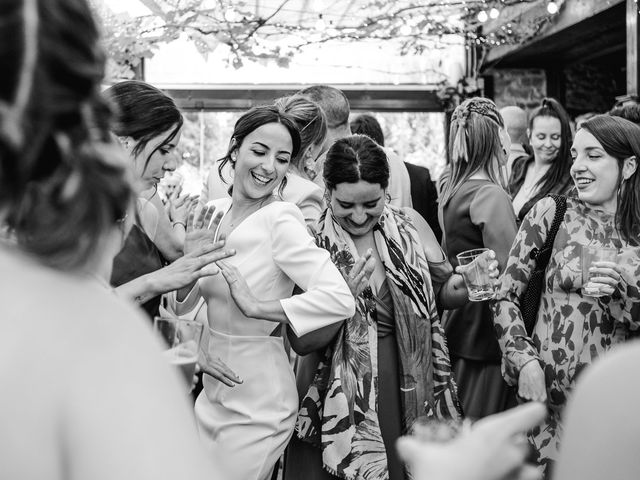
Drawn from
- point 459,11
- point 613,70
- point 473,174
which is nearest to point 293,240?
point 473,174

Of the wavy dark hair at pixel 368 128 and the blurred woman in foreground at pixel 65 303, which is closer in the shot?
the blurred woman in foreground at pixel 65 303

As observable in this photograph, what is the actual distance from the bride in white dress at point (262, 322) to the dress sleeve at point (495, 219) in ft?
3.65

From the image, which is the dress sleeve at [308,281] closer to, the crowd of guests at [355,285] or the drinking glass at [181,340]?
the crowd of guests at [355,285]

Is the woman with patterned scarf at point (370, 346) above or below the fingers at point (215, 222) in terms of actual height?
below

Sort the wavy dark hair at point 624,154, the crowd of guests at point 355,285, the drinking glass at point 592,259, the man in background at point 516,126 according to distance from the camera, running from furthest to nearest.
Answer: the man in background at point 516,126
the wavy dark hair at point 624,154
the drinking glass at point 592,259
the crowd of guests at point 355,285

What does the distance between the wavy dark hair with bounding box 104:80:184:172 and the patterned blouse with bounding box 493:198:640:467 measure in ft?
4.47

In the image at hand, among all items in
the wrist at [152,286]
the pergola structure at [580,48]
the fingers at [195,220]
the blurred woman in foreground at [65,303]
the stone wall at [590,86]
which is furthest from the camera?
the stone wall at [590,86]

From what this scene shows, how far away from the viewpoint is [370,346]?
9.58 feet

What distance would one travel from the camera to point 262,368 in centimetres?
269

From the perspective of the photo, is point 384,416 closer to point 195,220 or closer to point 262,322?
point 262,322

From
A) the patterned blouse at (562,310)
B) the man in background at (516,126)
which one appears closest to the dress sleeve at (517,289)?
the patterned blouse at (562,310)

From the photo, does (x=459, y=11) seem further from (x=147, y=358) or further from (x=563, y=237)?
(x=147, y=358)

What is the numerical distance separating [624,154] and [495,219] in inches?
25.5

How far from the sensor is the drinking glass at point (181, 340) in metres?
1.69
